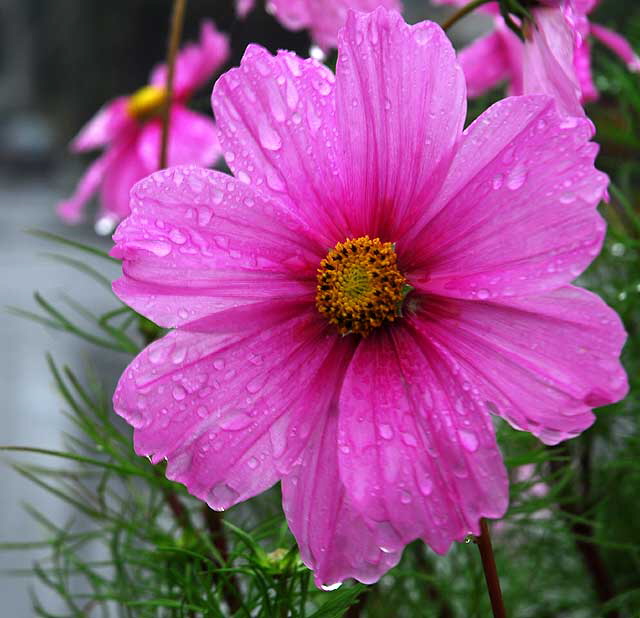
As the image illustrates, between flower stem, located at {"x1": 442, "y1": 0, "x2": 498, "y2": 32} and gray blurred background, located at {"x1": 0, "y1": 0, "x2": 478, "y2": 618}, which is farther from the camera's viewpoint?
gray blurred background, located at {"x1": 0, "y1": 0, "x2": 478, "y2": 618}

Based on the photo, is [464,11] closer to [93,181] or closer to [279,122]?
[279,122]

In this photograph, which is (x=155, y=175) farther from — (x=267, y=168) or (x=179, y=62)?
(x=179, y=62)

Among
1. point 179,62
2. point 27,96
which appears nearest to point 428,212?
point 179,62

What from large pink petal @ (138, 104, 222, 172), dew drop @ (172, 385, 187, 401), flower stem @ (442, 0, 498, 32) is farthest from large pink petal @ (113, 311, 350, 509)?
large pink petal @ (138, 104, 222, 172)

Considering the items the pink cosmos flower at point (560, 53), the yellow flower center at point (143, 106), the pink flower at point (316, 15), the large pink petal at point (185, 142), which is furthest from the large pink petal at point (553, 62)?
the yellow flower center at point (143, 106)

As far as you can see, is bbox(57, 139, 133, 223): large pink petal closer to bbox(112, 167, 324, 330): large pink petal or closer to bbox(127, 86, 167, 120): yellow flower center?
bbox(127, 86, 167, 120): yellow flower center

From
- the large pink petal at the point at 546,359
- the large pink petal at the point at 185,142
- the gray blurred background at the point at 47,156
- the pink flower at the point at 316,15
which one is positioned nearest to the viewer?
the large pink petal at the point at 546,359

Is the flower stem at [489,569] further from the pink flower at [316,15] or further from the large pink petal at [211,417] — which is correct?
the pink flower at [316,15]
